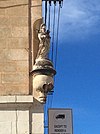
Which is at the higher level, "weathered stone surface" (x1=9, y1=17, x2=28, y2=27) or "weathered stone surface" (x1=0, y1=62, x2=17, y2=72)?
"weathered stone surface" (x1=9, y1=17, x2=28, y2=27)

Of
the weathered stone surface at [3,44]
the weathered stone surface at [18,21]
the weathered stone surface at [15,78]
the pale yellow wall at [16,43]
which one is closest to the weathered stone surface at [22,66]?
the pale yellow wall at [16,43]

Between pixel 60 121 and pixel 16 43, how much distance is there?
2.27 m

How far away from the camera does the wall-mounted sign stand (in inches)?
582

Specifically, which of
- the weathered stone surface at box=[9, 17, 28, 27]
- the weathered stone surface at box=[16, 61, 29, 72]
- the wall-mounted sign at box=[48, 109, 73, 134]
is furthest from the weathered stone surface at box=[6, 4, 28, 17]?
the wall-mounted sign at box=[48, 109, 73, 134]

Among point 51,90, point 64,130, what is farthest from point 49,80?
point 64,130

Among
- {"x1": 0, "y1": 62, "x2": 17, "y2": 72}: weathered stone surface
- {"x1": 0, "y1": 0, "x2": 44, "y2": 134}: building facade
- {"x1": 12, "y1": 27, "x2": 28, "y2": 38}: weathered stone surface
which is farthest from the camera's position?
{"x1": 12, "y1": 27, "x2": 28, "y2": 38}: weathered stone surface

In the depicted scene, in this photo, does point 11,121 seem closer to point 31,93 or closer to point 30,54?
point 31,93

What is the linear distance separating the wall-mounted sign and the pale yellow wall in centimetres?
85

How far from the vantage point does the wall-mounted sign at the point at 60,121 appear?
14781mm

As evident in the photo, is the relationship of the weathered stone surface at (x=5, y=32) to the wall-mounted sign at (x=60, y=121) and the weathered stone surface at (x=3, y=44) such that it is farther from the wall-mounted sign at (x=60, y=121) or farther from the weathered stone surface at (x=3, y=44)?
the wall-mounted sign at (x=60, y=121)

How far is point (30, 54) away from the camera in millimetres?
15188

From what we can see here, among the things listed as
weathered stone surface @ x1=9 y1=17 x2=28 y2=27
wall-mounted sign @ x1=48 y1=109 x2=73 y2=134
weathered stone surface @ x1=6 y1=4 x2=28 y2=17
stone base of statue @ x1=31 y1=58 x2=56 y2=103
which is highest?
weathered stone surface @ x1=6 y1=4 x2=28 y2=17

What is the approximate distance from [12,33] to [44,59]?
110 cm

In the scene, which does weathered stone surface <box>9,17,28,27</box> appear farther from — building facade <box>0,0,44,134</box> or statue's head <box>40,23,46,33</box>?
statue's head <box>40,23,46,33</box>
